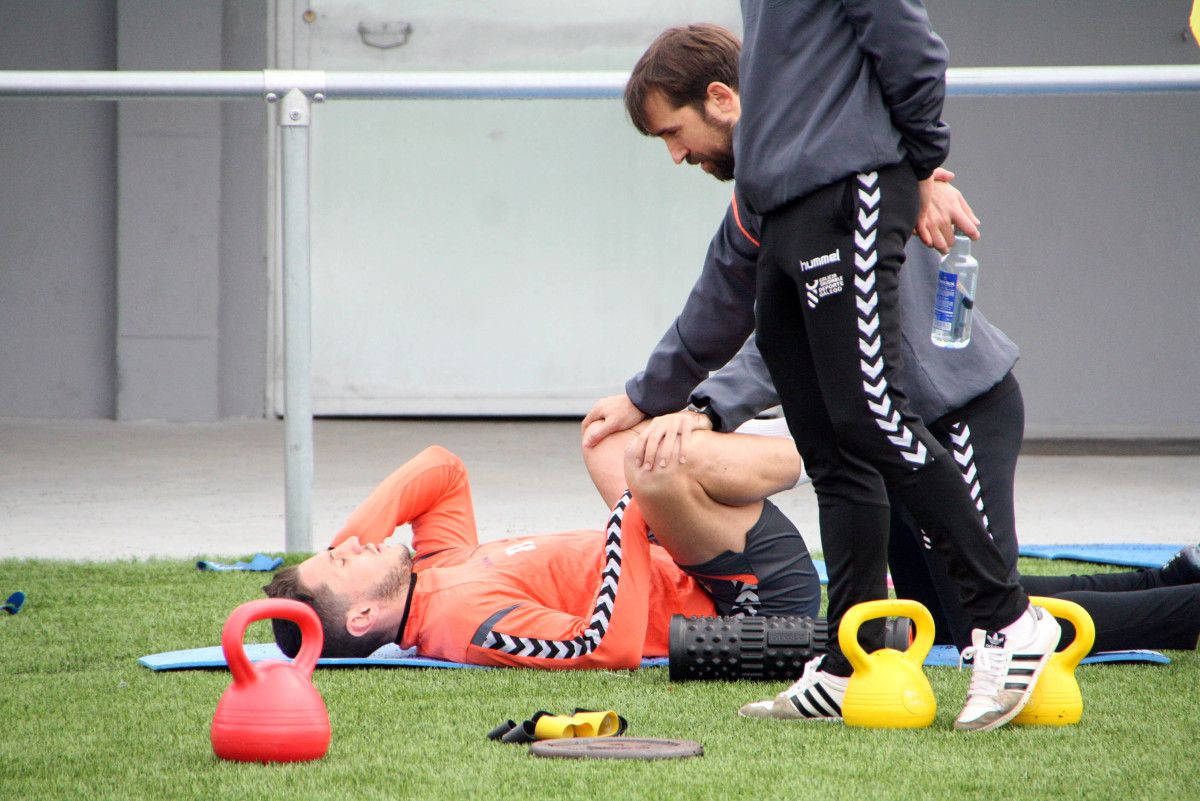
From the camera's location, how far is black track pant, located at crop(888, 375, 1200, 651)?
222cm

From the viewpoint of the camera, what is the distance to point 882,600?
1.92 metres

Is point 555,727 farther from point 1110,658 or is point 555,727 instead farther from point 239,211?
point 239,211

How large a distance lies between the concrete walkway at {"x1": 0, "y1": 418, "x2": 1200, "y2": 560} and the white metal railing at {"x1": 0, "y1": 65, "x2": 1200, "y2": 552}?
13.0 inches

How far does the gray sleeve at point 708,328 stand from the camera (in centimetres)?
234

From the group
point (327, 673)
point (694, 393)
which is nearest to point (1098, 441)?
point (694, 393)

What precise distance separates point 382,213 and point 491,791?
5767 millimetres

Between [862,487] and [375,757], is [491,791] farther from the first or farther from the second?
[862,487]

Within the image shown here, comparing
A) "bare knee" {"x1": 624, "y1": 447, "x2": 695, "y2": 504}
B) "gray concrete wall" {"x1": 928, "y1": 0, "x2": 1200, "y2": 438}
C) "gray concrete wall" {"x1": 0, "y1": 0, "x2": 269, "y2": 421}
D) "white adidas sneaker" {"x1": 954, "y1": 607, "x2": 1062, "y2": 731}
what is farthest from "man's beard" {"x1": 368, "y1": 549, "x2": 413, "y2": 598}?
"gray concrete wall" {"x1": 928, "y1": 0, "x2": 1200, "y2": 438}

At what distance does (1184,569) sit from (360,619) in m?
1.44

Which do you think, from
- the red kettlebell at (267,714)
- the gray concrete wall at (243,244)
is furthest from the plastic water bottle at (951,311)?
the gray concrete wall at (243,244)

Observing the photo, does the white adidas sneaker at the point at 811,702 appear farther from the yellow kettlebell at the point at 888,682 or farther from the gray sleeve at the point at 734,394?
the gray sleeve at the point at 734,394

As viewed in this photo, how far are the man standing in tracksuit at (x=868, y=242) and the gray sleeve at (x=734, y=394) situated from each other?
0.47 m

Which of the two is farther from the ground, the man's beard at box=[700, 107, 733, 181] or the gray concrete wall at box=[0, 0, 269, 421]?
the man's beard at box=[700, 107, 733, 181]

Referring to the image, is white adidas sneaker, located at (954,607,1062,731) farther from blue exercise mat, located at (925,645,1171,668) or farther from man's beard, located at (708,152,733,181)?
man's beard, located at (708,152,733,181)
